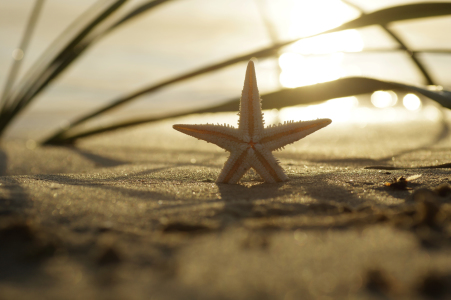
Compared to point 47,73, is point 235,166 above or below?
below

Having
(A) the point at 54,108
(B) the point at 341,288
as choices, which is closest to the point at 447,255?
(B) the point at 341,288

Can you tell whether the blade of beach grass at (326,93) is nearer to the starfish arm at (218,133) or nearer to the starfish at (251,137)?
the starfish at (251,137)

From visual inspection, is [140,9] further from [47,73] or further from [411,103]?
[411,103]

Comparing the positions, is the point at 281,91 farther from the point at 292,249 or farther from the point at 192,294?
the point at 192,294

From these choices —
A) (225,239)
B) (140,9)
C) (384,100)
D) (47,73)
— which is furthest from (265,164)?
(384,100)

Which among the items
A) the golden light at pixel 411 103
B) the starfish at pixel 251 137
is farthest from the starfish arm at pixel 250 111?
the golden light at pixel 411 103

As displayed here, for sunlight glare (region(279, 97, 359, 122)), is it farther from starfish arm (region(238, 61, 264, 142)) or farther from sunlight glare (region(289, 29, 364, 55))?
starfish arm (region(238, 61, 264, 142))

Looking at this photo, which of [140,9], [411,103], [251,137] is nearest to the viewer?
[251,137]
